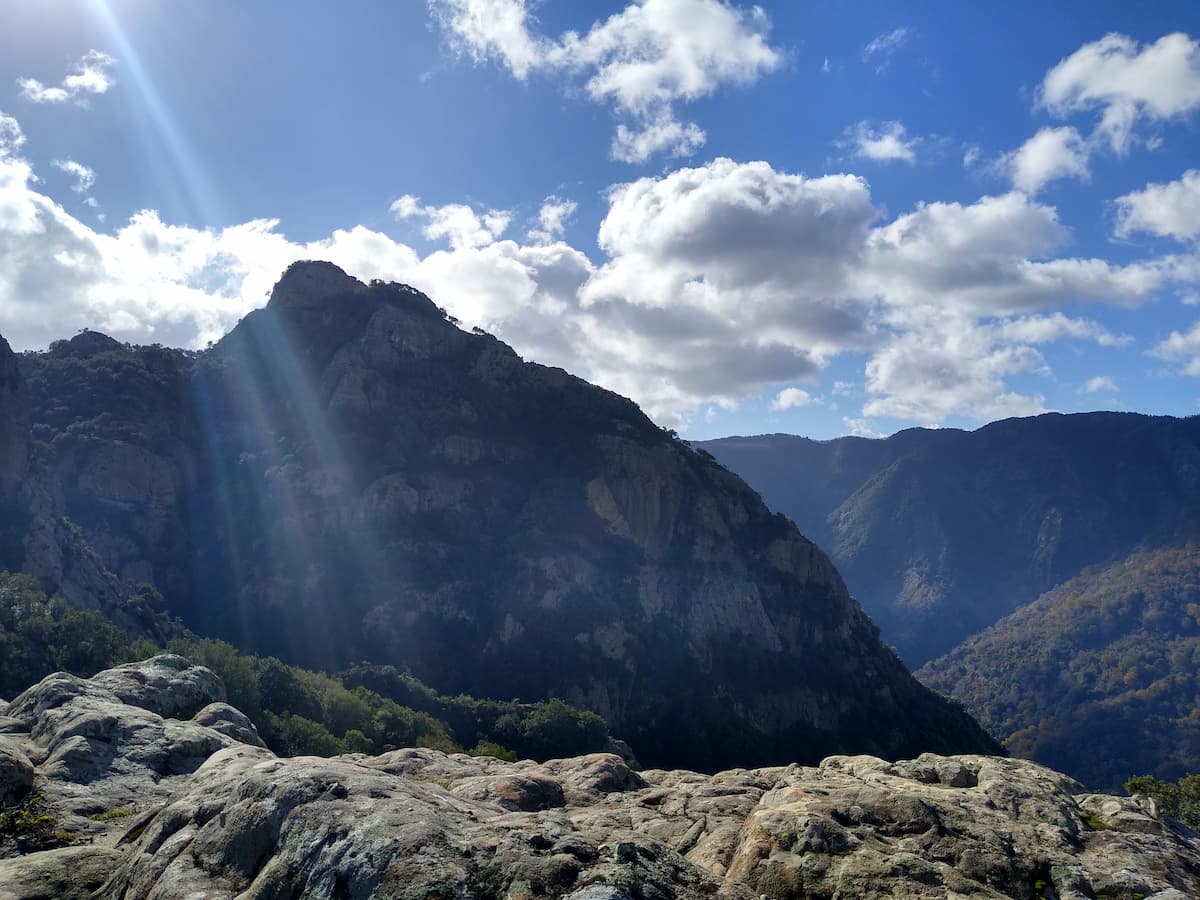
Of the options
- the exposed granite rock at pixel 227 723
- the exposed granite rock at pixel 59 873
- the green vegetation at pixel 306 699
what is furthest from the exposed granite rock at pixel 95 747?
the green vegetation at pixel 306 699

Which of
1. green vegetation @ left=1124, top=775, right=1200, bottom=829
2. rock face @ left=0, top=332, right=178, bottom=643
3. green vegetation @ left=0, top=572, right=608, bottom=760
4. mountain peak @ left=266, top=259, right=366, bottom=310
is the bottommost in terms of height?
green vegetation @ left=1124, top=775, right=1200, bottom=829

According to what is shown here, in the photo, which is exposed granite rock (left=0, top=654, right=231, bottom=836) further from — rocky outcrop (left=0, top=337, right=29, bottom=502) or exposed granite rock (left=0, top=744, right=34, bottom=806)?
rocky outcrop (left=0, top=337, right=29, bottom=502)

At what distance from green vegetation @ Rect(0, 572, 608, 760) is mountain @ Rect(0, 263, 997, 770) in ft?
70.1

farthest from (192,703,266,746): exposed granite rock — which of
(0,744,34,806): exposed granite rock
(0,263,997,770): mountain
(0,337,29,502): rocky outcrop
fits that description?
(0,263,997,770): mountain

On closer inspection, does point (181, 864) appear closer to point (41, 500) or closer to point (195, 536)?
point (41, 500)

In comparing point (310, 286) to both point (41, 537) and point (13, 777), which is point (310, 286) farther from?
point (13, 777)

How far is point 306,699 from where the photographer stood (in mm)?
66562

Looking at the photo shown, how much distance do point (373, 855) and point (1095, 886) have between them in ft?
35.6

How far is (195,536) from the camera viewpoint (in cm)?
12719

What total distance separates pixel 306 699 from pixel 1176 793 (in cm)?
6539

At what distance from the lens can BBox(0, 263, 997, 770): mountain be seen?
117m

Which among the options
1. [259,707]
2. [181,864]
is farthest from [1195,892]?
[259,707]

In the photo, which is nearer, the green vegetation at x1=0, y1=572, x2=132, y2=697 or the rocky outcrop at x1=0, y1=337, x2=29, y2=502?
the green vegetation at x1=0, y1=572, x2=132, y2=697

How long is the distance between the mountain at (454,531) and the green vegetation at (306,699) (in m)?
21.4
